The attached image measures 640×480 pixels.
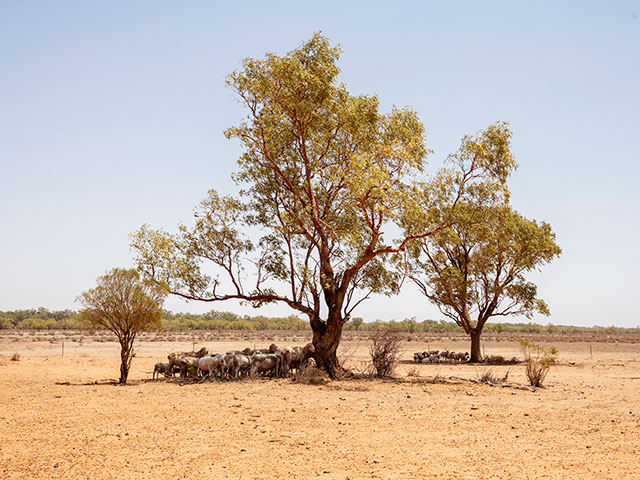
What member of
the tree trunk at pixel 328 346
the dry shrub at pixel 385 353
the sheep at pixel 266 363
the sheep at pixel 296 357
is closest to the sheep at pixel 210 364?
the sheep at pixel 266 363

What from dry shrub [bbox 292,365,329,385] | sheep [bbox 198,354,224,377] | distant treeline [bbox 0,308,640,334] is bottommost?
distant treeline [bbox 0,308,640,334]

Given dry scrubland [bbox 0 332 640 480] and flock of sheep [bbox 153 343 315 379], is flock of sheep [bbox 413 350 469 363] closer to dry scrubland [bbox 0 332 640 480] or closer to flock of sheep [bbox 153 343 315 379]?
flock of sheep [bbox 153 343 315 379]

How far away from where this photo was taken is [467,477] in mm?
7750

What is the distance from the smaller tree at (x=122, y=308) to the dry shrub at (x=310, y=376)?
220 inches

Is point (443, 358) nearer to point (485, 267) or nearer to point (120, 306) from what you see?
point (485, 267)

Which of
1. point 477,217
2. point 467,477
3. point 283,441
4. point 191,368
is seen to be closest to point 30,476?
point 283,441

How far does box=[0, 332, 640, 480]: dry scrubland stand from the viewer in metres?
8.21

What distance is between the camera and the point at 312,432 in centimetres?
1073

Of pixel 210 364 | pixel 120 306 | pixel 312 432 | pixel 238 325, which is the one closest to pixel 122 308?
pixel 120 306

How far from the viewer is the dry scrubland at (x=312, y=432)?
8.21 m

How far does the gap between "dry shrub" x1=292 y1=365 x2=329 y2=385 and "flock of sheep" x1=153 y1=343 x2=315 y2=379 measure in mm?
749

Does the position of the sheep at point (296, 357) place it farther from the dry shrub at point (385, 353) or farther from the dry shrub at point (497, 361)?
the dry shrub at point (497, 361)

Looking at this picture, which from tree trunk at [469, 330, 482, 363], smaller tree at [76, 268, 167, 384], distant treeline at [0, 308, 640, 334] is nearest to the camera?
smaller tree at [76, 268, 167, 384]

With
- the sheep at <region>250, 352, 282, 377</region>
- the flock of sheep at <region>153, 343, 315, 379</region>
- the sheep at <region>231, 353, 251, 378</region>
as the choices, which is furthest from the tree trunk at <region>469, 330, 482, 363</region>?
the sheep at <region>231, 353, 251, 378</region>
